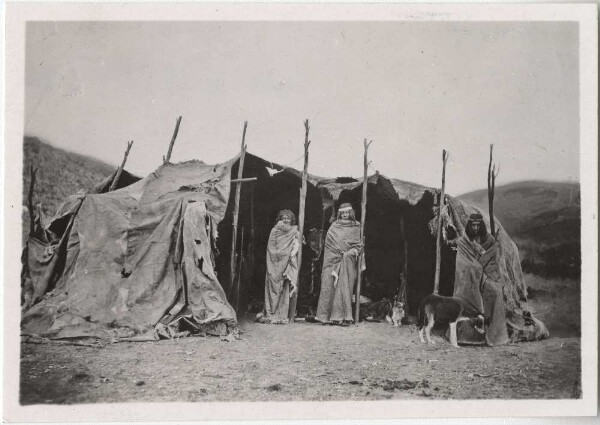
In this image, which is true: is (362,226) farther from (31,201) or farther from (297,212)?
(31,201)

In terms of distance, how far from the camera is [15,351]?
7.71 m

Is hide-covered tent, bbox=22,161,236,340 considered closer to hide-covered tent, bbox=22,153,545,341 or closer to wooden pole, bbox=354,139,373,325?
hide-covered tent, bbox=22,153,545,341

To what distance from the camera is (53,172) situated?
26.4 feet

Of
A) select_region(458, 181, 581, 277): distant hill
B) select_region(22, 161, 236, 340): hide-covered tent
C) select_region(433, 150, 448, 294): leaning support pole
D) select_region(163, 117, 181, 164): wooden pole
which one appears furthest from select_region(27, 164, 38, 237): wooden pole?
select_region(458, 181, 581, 277): distant hill

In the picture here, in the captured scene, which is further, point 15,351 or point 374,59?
point 374,59

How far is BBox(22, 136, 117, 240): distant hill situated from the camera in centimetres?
792

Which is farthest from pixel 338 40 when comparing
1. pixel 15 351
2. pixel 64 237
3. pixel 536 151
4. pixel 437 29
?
pixel 15 351

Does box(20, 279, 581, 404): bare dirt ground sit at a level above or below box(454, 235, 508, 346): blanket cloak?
below

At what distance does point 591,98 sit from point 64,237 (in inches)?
229

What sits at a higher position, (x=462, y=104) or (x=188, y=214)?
(x=462, y=104)

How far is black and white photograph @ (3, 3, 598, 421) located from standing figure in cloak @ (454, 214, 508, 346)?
0.02m

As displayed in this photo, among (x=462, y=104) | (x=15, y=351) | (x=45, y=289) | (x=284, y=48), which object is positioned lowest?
(x=15, y=351)

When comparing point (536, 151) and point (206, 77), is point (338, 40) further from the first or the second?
point (536, 151)

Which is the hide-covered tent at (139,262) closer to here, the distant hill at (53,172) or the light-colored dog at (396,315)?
the distant hill at (53,172)
